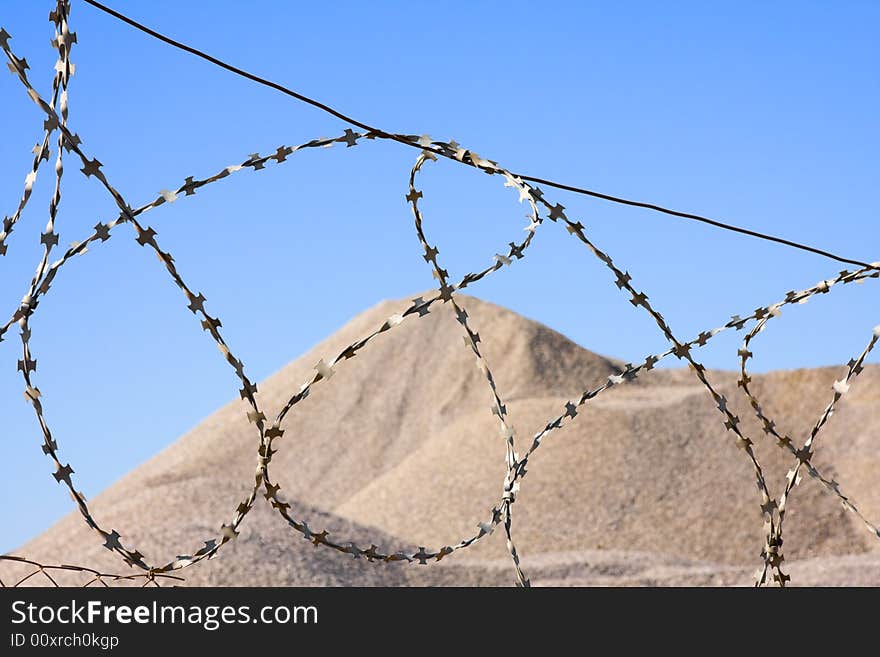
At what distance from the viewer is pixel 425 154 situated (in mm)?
4605

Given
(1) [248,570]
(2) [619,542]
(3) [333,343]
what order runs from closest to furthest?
1. (1) [248,570]
2. (2) [619,542]
3. (3) [333,343]

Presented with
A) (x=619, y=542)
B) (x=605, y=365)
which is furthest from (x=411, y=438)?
(x=619, y=542)

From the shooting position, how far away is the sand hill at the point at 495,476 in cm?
1506

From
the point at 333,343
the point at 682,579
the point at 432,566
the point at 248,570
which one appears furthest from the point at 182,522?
the point at 333,343

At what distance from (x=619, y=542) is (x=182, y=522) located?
275 inches

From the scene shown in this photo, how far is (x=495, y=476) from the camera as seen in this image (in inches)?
840

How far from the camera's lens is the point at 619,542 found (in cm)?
1822

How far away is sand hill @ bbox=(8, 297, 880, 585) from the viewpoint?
15062 mm

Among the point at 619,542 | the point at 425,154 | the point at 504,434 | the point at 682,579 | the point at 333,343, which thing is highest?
the point at 333,343

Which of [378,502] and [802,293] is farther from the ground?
[378,502]
